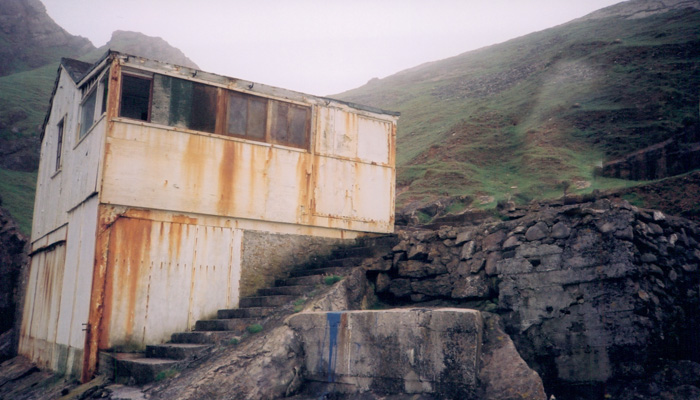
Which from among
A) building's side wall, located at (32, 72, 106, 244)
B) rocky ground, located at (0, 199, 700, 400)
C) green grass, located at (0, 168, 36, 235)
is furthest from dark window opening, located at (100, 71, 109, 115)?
green grass, located at (0, 168, 36, 235)

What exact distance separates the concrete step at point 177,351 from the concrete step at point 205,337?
0.51 ft

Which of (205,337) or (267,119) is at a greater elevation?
(267,119)

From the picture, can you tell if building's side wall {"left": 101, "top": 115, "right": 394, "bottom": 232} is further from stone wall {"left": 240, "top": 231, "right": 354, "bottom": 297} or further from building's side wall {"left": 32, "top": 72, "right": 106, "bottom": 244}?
building's side wall {"left": 32, "top": 72, "right": 106, "bottom": 244}

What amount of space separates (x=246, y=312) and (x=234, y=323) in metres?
0.43

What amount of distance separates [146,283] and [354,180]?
4.67 m

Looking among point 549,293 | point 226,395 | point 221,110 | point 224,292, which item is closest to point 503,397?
point 549,293

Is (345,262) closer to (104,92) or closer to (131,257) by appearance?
(131,257)

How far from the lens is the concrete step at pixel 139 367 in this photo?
805cm

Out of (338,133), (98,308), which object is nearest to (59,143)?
(98,308)

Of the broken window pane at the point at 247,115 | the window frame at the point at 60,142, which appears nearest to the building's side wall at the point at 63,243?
the window frame at the point at 60,142

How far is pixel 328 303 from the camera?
914 centimetres

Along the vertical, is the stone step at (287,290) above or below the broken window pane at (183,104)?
below

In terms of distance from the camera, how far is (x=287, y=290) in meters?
9.81

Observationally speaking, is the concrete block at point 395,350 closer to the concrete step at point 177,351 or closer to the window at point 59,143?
the concrete step at point 177,351
